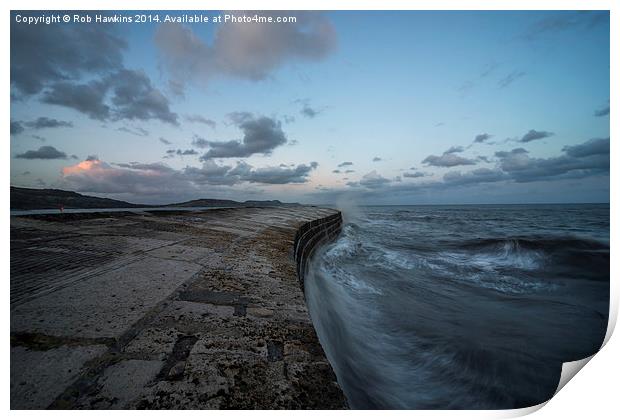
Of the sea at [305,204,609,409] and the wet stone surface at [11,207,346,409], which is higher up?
the wet stone surface at [11,207,346,409]

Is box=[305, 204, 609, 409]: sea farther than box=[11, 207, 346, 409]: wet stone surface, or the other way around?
box=[305, 204, 609, 409]: sea

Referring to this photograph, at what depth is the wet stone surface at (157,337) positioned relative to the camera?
42.0 inches

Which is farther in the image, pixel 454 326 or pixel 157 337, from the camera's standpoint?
pixel 454 326

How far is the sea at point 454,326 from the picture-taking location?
2.60 m

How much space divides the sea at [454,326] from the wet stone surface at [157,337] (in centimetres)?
129

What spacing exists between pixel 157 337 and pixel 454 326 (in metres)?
4.08

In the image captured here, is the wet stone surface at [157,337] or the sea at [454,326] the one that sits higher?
the wet stone surface at [157,337]

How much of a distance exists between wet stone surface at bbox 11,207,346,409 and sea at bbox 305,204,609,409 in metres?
1.29

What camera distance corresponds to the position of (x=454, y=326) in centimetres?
394

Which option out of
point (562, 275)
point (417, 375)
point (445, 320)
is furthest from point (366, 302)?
point (562, 275)

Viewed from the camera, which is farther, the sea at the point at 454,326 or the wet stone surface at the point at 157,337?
the sea at the point at 454,326

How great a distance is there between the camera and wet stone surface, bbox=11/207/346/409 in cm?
107

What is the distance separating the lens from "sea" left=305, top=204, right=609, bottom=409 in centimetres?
260
